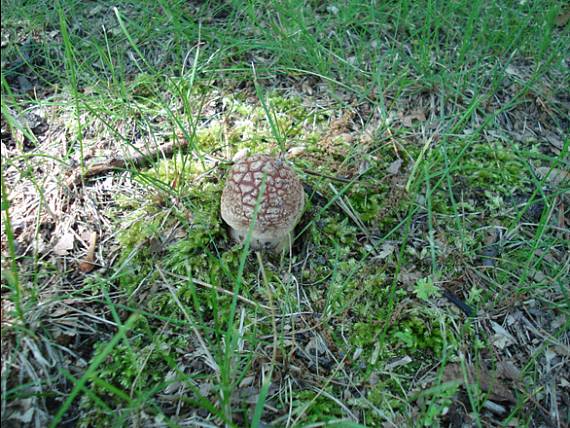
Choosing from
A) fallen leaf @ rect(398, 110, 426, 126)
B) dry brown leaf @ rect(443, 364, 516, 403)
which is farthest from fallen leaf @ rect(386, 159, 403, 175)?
dry brown leaf @ rect(443, 364, 516, 403)

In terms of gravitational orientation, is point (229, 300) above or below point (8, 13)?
below

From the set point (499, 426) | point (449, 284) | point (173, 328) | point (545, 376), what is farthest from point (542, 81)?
point (173, 328)

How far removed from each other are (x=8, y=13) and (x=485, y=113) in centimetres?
366

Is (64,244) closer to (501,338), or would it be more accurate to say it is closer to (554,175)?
(501,338)

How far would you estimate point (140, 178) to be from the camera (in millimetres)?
2533

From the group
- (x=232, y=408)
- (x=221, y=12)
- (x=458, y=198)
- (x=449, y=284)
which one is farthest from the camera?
(x=221, y=12)

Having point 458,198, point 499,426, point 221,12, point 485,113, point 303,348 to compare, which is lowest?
point 499,426

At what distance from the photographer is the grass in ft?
6.50

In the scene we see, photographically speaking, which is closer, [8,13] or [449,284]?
[449,284]

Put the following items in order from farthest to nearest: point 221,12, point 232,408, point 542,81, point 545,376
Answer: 1. point 221,12
2. point 542,81
3. point 545,376
4. point 232,408

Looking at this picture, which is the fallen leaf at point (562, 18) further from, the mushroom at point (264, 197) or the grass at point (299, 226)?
the mushroom at point (264, 197)

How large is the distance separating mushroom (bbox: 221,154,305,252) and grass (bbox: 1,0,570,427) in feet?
0.65

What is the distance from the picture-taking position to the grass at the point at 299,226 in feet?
6.50

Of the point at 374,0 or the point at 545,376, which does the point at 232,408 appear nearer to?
the point at 545,376
